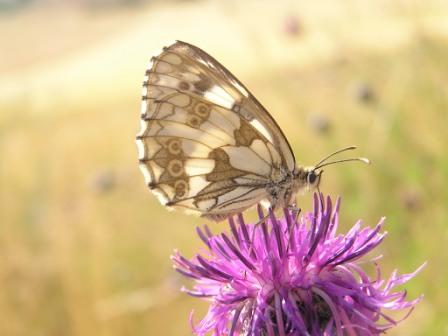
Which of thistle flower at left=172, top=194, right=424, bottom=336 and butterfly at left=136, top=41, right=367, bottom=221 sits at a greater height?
butterfly at left=136, top=41, right=367, bottom=221

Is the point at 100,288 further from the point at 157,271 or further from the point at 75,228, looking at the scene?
the point at 75,228

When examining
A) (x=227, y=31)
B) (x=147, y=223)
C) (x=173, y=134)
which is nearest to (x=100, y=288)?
(x=147, y=223)

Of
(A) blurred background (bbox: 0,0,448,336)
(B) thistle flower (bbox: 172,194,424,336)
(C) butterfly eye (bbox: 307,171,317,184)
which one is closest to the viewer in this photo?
(B) thistle flower (bbox: 172,194,424,336)

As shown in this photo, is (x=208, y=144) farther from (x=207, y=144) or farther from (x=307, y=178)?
(x=307, y=178)

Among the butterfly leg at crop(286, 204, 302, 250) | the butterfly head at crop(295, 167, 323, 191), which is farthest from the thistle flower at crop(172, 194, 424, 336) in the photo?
the butterfly head at crop(295, 167, 323, 191)

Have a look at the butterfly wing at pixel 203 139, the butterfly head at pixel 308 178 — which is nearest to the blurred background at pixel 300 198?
the butterfly wing at pixel 203 139

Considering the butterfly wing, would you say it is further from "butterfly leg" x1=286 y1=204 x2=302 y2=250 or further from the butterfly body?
"butterfly leg" x1=286 y1=204 x2=302 y2=250

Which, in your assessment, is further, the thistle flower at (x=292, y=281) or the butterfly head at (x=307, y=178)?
the butterfly head at (x=307, y=178)

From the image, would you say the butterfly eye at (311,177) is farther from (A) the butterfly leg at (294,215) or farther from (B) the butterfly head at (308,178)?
(A) the butterfly leg at (294,215)
